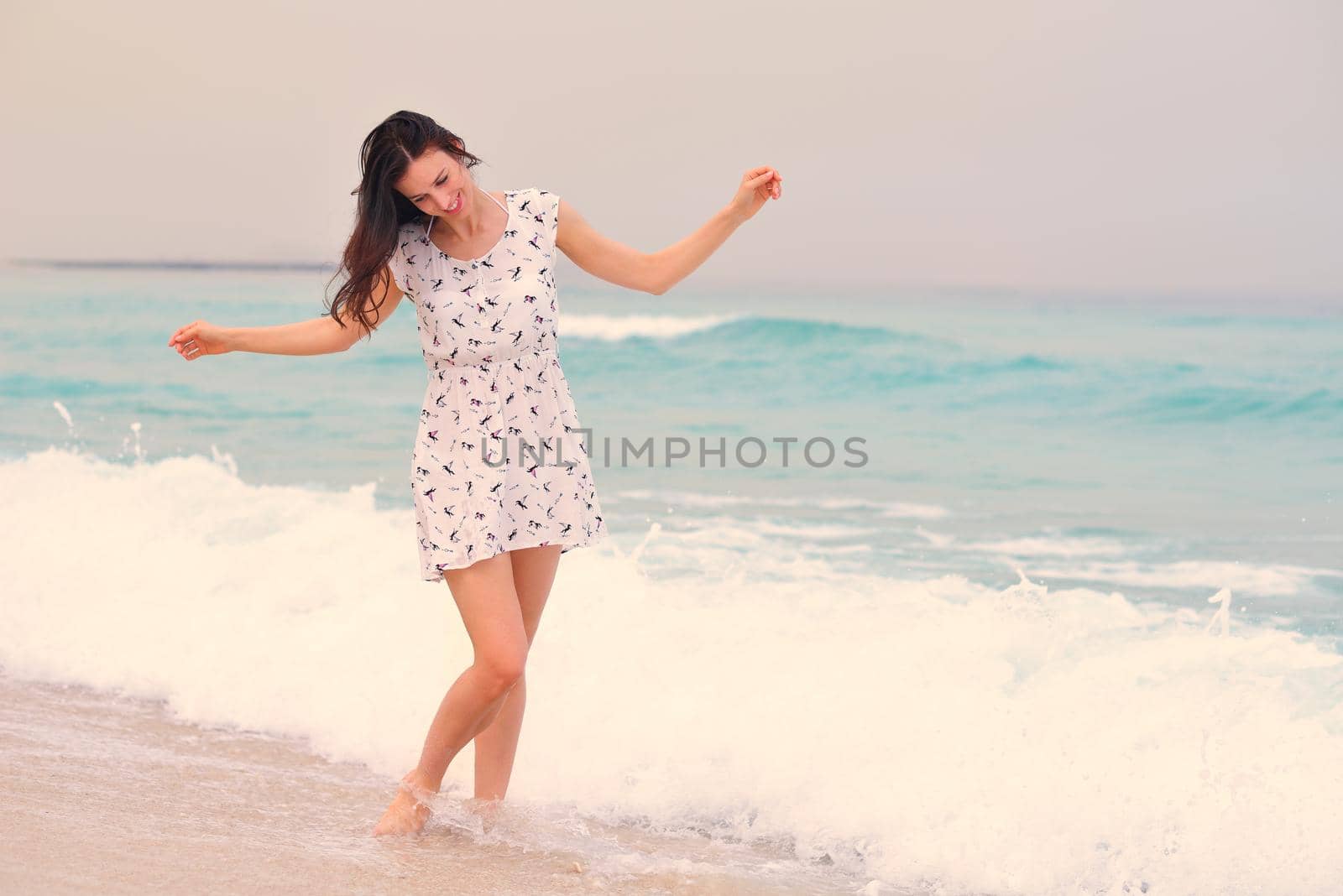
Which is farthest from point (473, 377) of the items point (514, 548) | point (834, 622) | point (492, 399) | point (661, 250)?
point (834, 622)

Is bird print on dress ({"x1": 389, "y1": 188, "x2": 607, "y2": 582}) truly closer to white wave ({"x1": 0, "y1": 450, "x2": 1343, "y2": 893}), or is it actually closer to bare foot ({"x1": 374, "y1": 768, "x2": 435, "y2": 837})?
bare foot ({"x1": 374, "y1": 768, "x2": 435, "y2": 837})

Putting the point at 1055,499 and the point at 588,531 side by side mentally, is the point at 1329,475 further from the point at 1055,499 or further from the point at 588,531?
the point at 588,531

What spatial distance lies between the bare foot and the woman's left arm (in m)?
1.23

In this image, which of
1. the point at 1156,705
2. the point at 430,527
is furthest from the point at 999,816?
the point at 430,527

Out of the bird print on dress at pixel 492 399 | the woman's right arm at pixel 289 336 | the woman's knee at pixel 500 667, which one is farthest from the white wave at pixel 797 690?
the woman's right arm at pixel 289 336

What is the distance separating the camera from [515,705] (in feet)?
9.81

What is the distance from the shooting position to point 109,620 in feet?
15.5

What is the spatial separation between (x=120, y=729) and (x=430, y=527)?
5.49 ft

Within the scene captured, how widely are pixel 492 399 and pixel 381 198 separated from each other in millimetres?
482

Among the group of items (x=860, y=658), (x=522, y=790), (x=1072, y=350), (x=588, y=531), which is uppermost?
(x=1072, y=350)

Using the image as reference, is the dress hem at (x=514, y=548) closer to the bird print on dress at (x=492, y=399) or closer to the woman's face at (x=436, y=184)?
the bird print on dress at (x=492, y=399)

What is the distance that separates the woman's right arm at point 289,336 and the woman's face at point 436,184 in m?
0.21

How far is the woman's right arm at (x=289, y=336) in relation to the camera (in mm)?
2754

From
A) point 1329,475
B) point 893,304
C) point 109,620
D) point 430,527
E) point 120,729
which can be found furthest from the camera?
point 893,304
